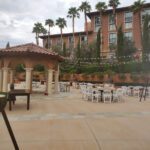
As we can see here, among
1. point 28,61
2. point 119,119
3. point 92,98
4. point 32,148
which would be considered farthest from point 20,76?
point 32,148

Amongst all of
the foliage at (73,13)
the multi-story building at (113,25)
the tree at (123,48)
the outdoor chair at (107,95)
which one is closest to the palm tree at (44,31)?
the foliage at (73,13)

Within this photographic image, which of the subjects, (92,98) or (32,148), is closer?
(32,148)

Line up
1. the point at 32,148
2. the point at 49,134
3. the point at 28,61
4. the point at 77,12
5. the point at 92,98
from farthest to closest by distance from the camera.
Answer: the point at 77,12
the point at 28,61
the point at 92,98
the point at 49,134
the point at 32,148

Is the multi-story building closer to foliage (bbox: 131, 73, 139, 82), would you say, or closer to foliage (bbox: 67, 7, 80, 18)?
foliage (bbox: 67, 7, 80, 18)

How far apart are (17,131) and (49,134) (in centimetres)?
100

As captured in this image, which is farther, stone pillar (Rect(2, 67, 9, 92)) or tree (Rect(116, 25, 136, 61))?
tree (Rect(116, 25, 136, 61))

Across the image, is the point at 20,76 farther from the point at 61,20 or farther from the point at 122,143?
the point at 122,143

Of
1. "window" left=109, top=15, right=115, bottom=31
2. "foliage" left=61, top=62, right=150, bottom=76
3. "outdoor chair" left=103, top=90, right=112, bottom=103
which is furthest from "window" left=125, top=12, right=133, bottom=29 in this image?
"outdoor chair" left=103, top=90, right=112, bottom=103

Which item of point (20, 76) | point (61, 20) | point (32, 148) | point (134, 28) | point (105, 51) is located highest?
point (61, 20)

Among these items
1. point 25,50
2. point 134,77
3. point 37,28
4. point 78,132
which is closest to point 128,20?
point 134,77

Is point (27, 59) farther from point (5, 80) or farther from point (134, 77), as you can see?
point (134, 77)

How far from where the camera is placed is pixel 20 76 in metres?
42.4

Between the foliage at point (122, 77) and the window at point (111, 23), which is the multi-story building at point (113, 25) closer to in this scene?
the window at point (111, 23)

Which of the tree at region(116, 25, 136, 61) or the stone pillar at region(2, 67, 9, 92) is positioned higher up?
the tree at region(116, 25, 136, 61)
